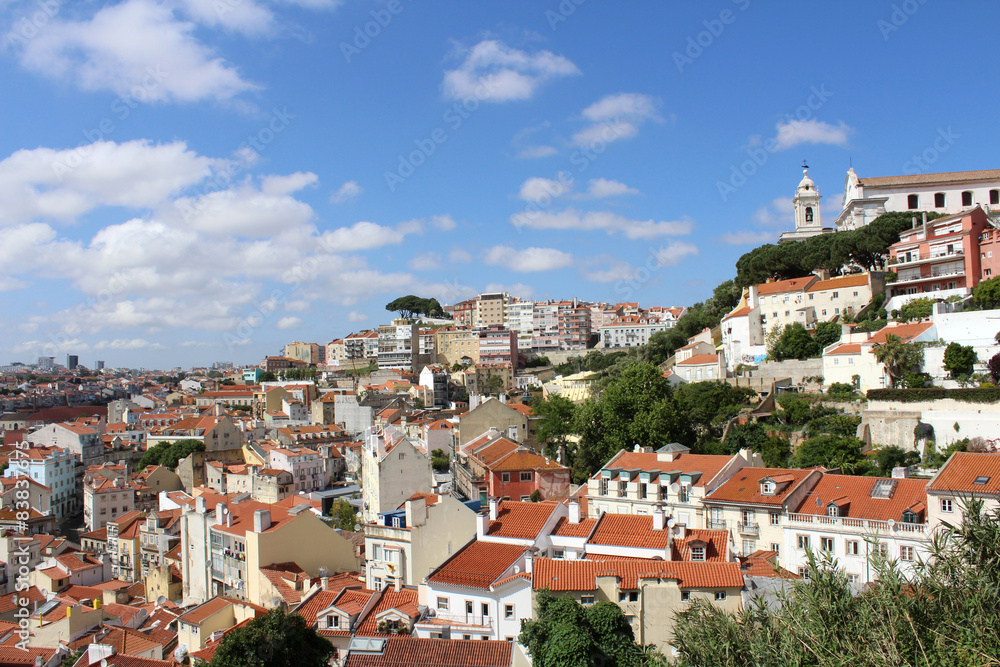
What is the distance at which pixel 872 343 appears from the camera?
40.8 meters

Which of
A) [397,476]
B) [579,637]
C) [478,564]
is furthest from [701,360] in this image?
[579,637]

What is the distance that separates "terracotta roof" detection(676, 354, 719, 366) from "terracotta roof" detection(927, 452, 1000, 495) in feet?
95.2

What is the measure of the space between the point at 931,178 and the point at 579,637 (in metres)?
60.5

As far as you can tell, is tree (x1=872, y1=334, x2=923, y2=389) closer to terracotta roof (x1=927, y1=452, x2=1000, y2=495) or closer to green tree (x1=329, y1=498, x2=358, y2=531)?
→ terracotta roof (x1=927, y1=452, x2=1000, y2=495)

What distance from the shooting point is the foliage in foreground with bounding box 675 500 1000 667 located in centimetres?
1276

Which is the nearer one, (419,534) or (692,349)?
(419,534)

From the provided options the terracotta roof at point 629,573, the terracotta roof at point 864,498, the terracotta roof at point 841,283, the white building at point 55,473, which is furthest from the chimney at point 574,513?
the white building at point 55,473

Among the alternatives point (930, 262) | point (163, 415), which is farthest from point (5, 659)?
point (163, 415)

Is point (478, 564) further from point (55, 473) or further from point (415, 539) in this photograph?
point (55, 473)

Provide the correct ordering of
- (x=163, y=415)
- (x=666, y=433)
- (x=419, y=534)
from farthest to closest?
1. (x=163, y=415)
2. (x=666, y=433)
3. (x=419, y=534)

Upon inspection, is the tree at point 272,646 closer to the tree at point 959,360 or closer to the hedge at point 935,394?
the hedge at point 935,394

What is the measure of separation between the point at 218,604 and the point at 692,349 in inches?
1654

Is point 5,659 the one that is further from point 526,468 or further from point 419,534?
point 526,468

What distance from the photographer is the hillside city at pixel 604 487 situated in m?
21.8
